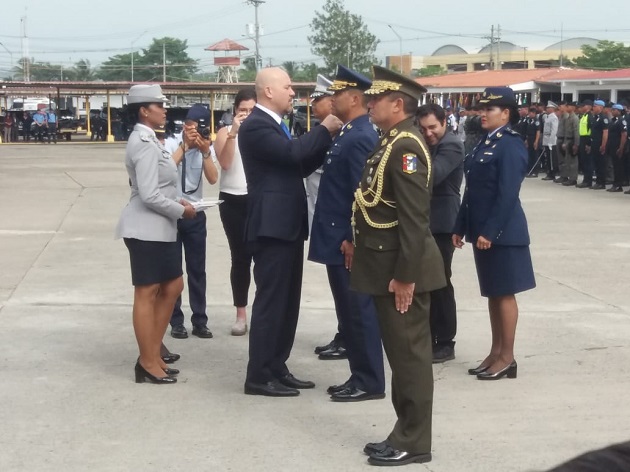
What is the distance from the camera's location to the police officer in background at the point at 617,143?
65.3 ft

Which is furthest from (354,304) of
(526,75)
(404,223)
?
(526,75)

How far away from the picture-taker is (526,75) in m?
38.4

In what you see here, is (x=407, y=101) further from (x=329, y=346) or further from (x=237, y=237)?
(x=237, y=237)

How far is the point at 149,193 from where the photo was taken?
6039mm

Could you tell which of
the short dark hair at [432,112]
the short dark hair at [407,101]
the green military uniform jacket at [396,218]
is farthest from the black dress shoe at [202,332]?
the short dark hair at [407,101]

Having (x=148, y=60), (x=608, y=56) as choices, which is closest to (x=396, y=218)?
(x=608, y=56)

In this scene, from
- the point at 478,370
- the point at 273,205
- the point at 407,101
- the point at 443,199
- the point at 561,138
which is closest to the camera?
the point at 407,101

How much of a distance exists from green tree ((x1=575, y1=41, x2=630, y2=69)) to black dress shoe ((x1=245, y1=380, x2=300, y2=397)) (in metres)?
73.3

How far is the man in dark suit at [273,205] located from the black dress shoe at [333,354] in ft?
2.79

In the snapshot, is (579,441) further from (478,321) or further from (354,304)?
(478,321)

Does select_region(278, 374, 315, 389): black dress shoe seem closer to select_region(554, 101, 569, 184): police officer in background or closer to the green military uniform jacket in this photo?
the green military uniform jacket

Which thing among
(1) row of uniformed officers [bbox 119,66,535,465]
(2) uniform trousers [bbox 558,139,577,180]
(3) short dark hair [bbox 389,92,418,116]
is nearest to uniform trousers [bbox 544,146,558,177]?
(2) uniform trousers [bbox 558,139,577,180]

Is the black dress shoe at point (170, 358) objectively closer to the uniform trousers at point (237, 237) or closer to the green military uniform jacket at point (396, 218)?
the uniform trousers at point (237, 237)

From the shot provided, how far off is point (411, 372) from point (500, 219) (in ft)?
5.17
